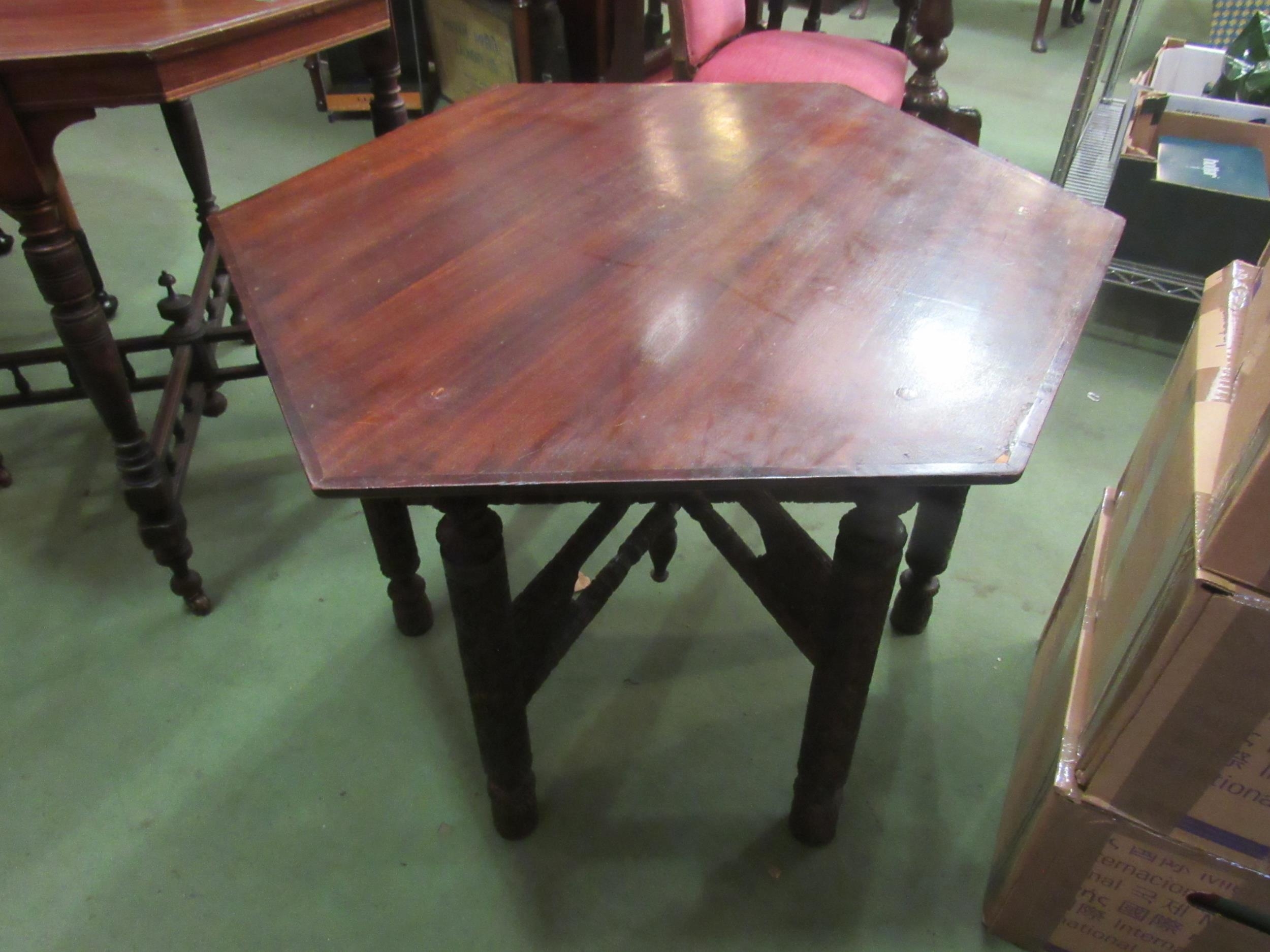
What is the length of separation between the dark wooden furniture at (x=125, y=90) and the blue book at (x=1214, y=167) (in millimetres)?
1703

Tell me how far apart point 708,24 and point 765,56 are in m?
0.16

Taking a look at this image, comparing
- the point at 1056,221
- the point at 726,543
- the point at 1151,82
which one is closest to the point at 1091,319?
the point at 1151,82

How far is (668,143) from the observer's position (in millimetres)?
1253

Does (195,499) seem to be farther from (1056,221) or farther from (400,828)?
(1056,221)

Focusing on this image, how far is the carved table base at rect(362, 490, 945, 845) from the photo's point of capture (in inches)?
34.8

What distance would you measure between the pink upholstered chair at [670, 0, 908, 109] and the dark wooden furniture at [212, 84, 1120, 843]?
2.64 ft

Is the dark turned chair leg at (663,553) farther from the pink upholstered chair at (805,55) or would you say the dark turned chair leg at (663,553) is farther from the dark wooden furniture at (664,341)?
the pink upholstered chair at (805,55)

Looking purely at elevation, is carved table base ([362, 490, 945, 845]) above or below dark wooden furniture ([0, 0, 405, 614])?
below

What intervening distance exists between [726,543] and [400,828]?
0.60 m

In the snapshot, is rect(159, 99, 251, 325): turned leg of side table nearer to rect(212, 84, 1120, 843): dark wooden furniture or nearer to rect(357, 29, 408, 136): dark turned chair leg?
rect(357, 29, 408, 136): dark turned chair leg

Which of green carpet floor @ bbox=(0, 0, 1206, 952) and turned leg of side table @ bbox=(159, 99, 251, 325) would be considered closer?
green carpet floor @ bbox=(0, 0, 1206, 952)

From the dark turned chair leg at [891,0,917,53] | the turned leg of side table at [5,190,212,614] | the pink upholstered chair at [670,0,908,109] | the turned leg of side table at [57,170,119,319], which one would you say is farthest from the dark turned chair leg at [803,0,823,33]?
the turned leg of side table at [5,190,212,614]

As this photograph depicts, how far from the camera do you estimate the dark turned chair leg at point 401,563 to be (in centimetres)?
134

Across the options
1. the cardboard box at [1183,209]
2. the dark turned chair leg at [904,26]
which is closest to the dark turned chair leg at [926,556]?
the cardboard box at [1183,209]
